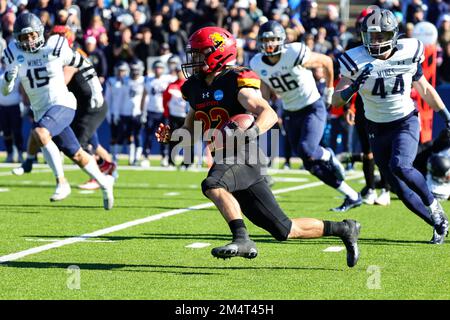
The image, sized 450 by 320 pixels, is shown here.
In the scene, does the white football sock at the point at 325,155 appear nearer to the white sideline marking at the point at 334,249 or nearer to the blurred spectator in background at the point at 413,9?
the white sideline marking at the point at 334,249

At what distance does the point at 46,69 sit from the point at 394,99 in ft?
12.7

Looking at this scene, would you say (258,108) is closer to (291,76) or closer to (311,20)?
(291,76)

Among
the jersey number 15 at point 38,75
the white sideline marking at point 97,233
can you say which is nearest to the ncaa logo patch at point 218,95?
the white sideline marking at point 97,233

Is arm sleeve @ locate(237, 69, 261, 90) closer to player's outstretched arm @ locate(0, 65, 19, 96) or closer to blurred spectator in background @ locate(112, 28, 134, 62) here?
player's outstretched arm @ locate(0, 65, 19, 96)

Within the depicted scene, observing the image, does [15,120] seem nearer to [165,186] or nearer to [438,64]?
[165,186]

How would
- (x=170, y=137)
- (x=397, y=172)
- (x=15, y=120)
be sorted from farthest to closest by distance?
(x=15, y=120), (x=397, y=172), (x=170, y=137)

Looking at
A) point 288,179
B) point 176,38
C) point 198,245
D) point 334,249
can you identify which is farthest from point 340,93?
point 176,38

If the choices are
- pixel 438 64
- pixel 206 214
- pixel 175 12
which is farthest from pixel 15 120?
pixel 206 214

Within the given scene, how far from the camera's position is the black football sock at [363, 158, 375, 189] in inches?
433

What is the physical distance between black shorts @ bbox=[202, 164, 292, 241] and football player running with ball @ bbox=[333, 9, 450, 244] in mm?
1565

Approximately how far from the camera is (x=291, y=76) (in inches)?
413

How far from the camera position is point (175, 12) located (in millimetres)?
21156

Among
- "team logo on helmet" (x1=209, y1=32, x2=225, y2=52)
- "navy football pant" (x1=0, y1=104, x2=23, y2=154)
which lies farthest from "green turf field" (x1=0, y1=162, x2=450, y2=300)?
"navy football pant" (x1=0, y1=104, x2=23, y2=154)

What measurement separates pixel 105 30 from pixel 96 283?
15.4m
